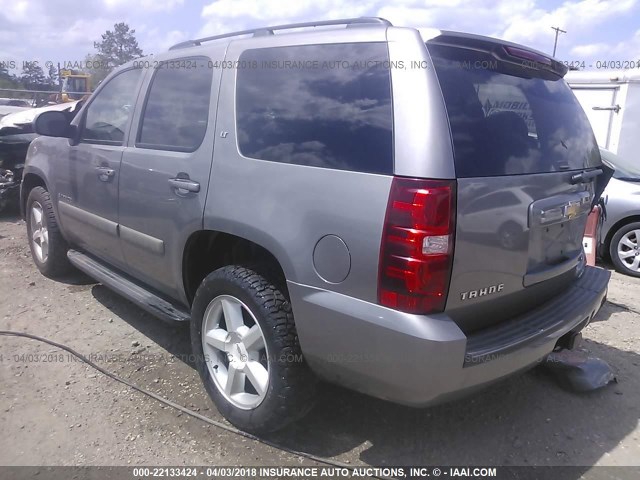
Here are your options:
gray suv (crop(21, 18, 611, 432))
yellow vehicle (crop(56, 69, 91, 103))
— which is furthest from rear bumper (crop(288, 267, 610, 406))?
yellow vehicle (crop(56, 69, 91, 103))

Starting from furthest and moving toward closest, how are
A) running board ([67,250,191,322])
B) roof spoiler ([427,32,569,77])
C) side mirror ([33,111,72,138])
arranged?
side mirror ([33,111,72,138]) < running board ([67,250,191,322]) < roof spoiler ([427,32,569,77])

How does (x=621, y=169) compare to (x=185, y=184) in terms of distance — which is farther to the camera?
(x=621, y=169)

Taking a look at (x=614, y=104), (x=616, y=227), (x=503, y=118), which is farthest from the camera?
(x=614, y=104)

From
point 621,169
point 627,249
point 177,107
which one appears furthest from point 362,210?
point 621,169

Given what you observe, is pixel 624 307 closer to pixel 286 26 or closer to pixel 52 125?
pixel 286 26

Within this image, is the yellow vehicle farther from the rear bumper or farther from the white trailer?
the rear bumper

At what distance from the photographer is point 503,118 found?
236 cm

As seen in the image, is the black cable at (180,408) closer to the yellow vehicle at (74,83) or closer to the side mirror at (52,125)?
the side mirror at (52,125)

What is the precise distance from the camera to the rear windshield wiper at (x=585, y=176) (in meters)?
2.64

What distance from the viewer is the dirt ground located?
8.72 feet

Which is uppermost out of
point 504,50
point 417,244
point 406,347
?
point 504,50

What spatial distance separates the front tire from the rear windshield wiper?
1.56 metres

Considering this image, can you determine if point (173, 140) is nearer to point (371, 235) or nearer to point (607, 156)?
point (371, 235)

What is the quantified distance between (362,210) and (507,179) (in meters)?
0.66
